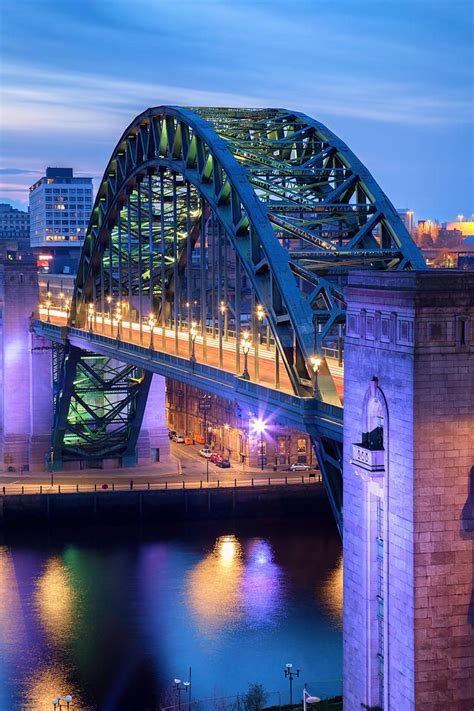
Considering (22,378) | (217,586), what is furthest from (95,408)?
(217,586)

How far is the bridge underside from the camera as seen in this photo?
1982 inches

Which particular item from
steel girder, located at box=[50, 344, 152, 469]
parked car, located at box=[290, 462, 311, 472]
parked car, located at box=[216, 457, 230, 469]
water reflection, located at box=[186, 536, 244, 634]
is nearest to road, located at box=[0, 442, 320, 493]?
parked car, located at box=[216, 457, 230, 469]

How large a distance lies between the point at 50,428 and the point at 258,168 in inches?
1517

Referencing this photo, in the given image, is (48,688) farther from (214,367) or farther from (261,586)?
(261,586)

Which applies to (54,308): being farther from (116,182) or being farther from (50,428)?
(116,182)

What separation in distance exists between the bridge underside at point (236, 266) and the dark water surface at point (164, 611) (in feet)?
33.4

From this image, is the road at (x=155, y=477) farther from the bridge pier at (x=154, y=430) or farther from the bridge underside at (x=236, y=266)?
the bridge underside at (x=236, y=266)

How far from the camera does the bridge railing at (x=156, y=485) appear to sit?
276ft

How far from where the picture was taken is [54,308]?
11600 centimetres

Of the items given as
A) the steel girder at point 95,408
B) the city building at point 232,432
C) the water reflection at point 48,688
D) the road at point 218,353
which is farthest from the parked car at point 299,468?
the water reflection at point 48,688

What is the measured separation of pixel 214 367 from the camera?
59.4 metres

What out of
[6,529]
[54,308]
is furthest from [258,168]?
[54,308]

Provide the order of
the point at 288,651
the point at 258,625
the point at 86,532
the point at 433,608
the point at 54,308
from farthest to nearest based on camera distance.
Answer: the point at 54,308, the point at 86,532, the point at 258,625, the point at 288,651, the point at 433,608

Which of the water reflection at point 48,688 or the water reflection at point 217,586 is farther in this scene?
the water reflection at point 217,586
